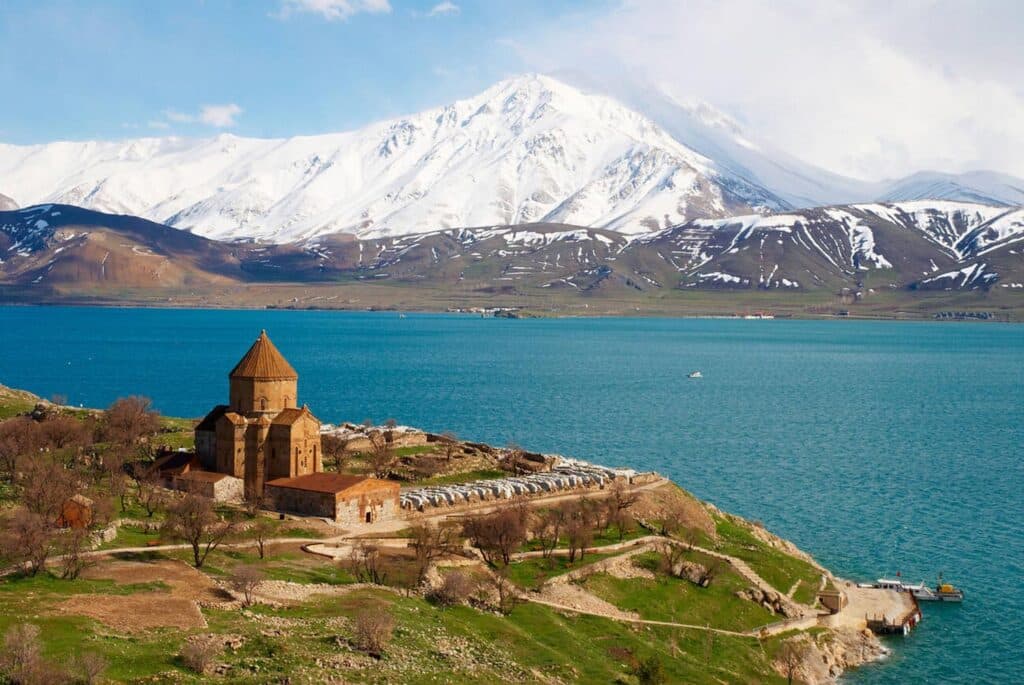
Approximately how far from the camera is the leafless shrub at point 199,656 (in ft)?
124

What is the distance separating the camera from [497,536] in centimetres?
6116

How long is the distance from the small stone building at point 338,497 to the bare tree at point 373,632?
22.3 meters

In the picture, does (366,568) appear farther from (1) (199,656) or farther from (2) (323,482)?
(1) (199,656)

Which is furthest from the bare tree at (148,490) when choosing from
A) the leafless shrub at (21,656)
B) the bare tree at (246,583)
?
the leafless shrub at (21,656)

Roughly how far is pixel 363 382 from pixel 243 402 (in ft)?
341

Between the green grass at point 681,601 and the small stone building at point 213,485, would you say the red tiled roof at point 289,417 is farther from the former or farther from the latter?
the green grass at point 681,601

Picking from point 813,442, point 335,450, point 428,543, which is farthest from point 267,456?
point 813,442

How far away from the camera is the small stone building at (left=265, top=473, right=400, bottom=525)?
66625 millimetres

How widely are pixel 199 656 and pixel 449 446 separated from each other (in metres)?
54.9

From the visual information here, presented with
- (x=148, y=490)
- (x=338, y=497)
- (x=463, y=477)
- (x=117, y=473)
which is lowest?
(x=463, y=477)

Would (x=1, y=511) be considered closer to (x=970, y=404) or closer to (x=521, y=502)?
(x=521, y=502)

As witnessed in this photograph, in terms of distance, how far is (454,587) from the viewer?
5338 centimetres

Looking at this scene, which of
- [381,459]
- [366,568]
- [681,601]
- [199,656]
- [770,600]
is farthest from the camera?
[381,459]

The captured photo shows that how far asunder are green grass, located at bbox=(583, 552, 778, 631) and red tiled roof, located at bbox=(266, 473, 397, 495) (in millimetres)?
15691
